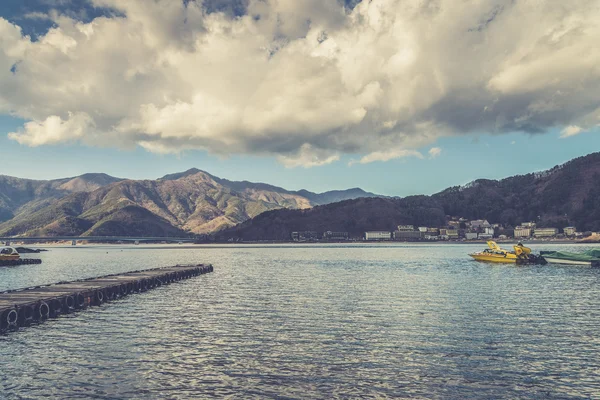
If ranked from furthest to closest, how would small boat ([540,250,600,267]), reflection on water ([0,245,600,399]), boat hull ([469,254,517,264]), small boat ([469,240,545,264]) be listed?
boat hull ([469,254,517,264]) < small boat ([469,240,545,264]) < small boat ([540,250,600,267]) < reflection on water ([0,245,600,399])

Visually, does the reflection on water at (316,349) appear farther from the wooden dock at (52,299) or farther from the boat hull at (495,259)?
the boat hull at (495,259)

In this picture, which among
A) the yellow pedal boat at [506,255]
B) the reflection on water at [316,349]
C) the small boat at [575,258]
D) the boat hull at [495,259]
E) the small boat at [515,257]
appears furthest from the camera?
the boat hull at [495,259]

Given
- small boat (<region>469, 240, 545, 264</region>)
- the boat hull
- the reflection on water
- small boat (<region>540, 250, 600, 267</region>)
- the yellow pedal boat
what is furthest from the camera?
the boat hull

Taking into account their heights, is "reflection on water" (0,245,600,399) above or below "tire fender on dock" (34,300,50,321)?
below

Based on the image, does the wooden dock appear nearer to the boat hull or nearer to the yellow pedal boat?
the boat hull

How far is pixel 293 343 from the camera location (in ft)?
116

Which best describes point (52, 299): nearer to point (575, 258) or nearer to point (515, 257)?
point (515, 257)

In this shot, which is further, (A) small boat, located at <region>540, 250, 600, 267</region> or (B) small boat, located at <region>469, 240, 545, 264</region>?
(B) small boat, located at <region>469, 240, 545, 264</region>

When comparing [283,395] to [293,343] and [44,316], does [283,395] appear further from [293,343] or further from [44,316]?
[44,316]

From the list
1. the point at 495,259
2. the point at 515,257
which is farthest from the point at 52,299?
the point at 495,259

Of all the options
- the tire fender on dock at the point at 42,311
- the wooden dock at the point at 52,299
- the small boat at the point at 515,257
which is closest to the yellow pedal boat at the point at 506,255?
the small boat at the point at 515,257

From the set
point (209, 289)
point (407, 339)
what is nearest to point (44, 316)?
point (209, 289)

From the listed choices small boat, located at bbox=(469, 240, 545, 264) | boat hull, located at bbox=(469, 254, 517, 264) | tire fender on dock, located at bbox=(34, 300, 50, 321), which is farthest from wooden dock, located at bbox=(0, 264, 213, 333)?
small boat, located at bbox=(469, 240, 545, 264)

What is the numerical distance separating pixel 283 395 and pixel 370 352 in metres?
10.1
